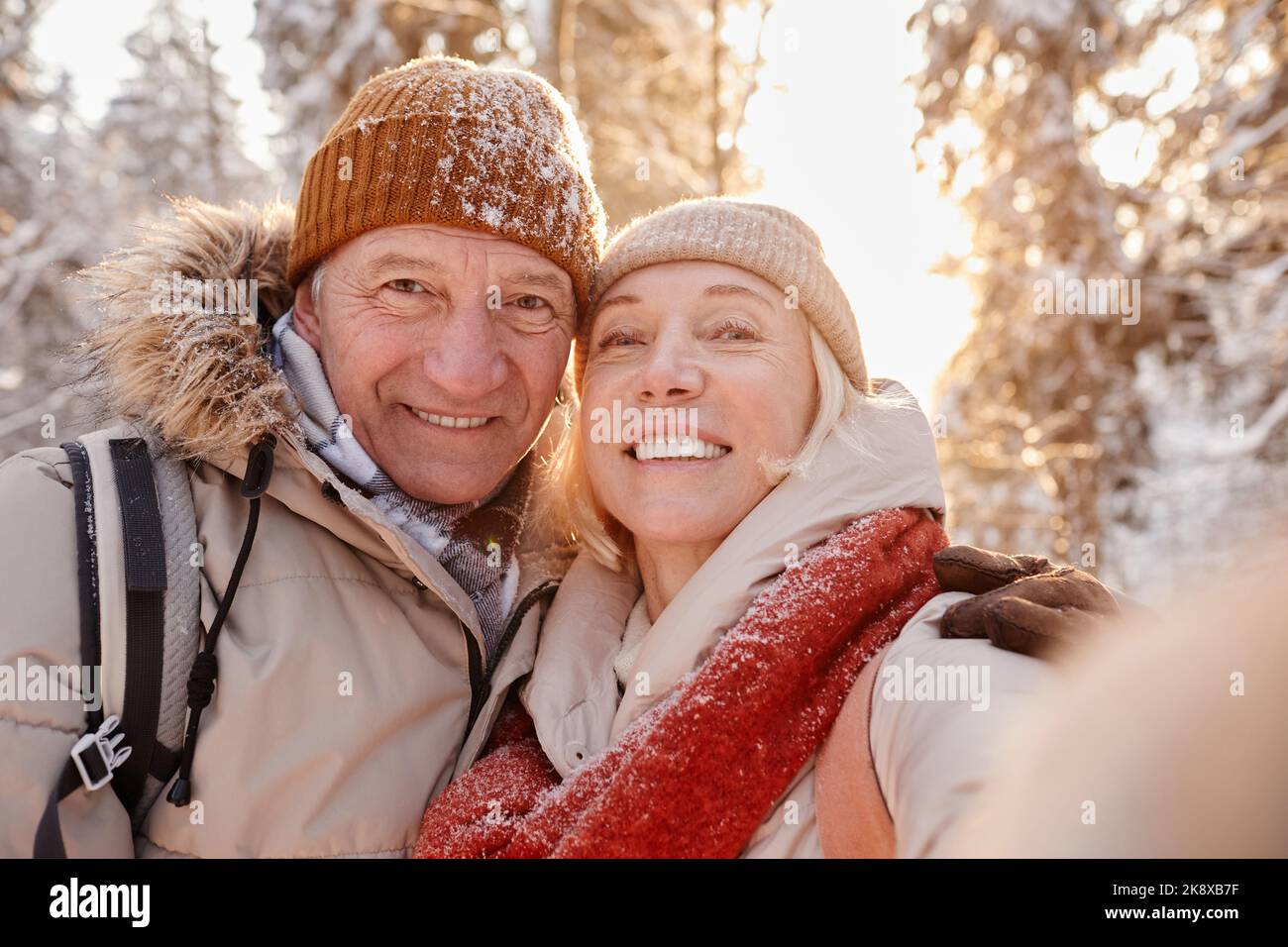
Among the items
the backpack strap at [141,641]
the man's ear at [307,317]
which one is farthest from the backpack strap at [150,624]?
the man's ear at [307,317]

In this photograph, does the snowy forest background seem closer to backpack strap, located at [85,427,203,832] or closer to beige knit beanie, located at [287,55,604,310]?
beige knit beanie, located at [287,55,604,310]

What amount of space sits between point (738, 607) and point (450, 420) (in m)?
1.06

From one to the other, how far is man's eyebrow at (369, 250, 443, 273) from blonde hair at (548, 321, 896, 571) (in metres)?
0.65

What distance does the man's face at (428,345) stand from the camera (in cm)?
258

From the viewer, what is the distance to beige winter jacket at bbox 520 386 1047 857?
1536 millimetres

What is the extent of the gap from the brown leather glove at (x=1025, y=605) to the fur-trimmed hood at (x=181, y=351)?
170cm

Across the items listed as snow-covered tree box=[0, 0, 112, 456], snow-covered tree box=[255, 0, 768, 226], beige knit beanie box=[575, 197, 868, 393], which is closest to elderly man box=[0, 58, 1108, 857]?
beige knit beanie box=[575, 197, 868, 393]

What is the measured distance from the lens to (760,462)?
2.46 m

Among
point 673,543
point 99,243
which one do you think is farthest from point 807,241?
point 99,243

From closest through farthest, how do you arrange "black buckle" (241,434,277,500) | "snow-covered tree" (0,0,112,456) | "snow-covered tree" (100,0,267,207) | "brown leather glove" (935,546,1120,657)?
"brown leather glove" (935,546,1120,657)
"black buckle" (241,434,277,500)
"snow-covered tree" (0,0,112,456)
"snow-covered tree" (100,0,267,207)

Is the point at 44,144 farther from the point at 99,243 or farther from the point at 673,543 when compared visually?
the point at 673,543

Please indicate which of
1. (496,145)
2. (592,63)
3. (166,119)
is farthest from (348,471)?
(166,119)

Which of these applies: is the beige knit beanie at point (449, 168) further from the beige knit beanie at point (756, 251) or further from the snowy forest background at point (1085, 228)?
the snowy forest background at point (1085, 228)

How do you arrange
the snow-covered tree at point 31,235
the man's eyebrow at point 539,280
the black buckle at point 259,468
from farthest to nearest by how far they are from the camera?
1. the snow-covered tree at point 31,235
2. the man's eyebrow at point 539,280
3. the black buckle at point 259,468
